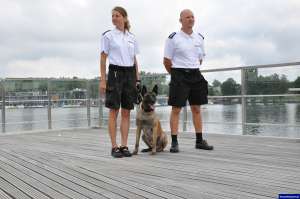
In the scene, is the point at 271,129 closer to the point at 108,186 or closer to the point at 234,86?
the point at 234,86

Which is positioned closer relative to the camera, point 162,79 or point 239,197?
point 239,197

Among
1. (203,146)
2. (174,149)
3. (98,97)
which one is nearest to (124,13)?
(174,149)

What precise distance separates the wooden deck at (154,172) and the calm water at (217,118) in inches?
37.9

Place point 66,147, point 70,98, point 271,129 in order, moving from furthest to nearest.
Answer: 1. point 70,98
2. point 271,129
3. point 66,147

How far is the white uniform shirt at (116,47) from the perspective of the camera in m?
6.11

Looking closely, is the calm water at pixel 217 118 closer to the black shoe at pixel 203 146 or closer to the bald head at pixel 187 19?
the black shoe at pixel 203 146

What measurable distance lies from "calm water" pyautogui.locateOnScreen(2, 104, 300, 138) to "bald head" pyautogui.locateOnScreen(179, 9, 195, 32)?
95.5 inches

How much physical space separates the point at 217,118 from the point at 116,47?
3792mm

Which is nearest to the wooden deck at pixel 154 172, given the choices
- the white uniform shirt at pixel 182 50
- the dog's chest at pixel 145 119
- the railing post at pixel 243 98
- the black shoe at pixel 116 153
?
the black shoe at pixel 116 153

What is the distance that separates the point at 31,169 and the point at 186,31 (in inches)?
108

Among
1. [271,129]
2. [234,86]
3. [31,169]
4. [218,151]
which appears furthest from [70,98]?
[31,169]

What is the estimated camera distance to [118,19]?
6102 mm

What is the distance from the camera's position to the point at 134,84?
633 cm

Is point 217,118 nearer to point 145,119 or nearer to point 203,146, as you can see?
point 203,146
